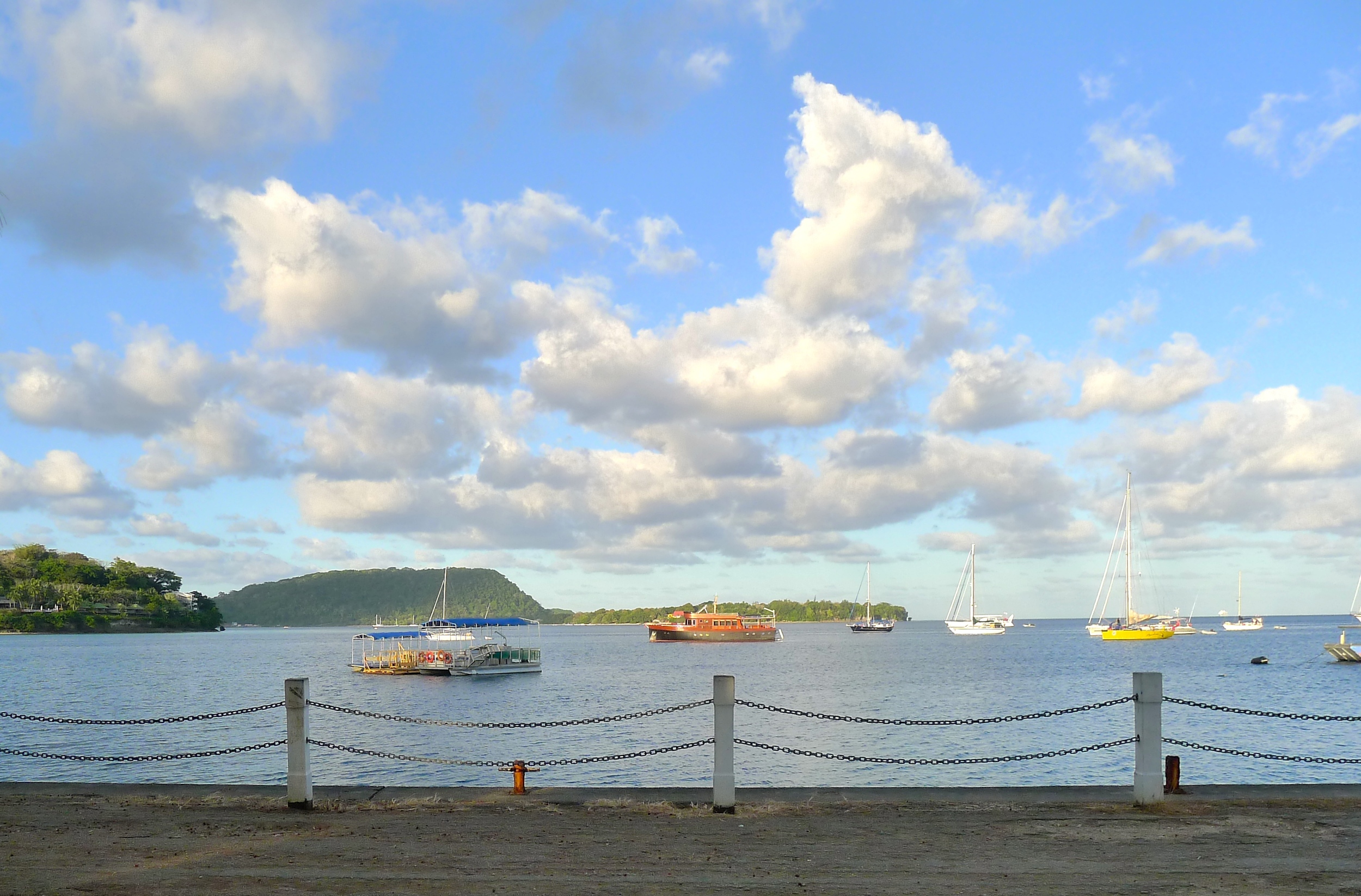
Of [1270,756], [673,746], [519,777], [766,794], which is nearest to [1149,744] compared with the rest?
[1270,756]

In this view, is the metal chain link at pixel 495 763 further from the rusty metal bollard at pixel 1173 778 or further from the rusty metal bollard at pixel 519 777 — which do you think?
the rusty metal bollard at pixel 1173 778

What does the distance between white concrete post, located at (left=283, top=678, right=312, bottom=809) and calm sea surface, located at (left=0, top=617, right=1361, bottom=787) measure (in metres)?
19.7

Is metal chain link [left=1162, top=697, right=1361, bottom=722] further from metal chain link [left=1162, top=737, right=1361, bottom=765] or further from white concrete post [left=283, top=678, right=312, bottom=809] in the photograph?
white concrete post [left=283, top=678, right=312, bottom=809]

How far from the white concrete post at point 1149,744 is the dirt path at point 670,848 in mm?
246

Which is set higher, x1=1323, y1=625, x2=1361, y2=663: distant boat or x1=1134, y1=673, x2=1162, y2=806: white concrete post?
x1=1134, y1=673, x2=1162, y2=806: white concrete post

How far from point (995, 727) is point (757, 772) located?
21838mm

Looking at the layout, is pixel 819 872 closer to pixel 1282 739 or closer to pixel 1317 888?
pixel 1317 888

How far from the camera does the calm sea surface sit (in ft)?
114

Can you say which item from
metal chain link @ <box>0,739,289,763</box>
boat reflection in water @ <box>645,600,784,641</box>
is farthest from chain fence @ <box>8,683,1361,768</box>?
boat reflection in water @ <box>645,600,784,641</box>

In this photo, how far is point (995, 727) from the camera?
165ft

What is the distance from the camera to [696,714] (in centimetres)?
5497

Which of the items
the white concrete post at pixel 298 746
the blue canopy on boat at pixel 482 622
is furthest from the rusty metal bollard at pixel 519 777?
the blue canopy on boat at pixel 482 622

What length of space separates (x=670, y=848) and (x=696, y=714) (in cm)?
4599

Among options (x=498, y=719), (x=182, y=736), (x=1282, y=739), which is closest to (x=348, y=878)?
(x=182, y=736)
